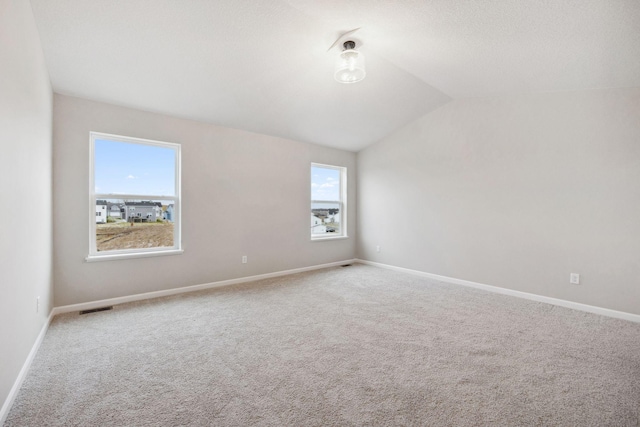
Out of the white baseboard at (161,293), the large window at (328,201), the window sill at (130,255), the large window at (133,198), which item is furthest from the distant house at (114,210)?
the large window at (328,201)

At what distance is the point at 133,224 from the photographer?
3568 millimetres

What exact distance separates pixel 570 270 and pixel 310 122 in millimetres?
3827

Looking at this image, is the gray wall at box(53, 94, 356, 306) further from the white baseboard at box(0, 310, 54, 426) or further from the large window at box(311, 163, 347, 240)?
the white baseboard at box(0, 310, 54, 426)

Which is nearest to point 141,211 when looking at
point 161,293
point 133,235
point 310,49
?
point 133,235

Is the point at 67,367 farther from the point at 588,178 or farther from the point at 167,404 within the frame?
the point at 588,178

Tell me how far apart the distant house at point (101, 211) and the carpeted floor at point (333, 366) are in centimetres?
102

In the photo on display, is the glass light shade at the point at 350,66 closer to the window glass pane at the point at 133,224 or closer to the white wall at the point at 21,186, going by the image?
the white wall at the point at 21,186

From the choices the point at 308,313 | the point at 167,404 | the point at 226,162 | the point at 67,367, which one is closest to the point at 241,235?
the point at 226,162

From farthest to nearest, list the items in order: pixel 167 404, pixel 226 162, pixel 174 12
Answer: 1. pixel 226 162
2. pixel 174 12
3. pixel 167 404

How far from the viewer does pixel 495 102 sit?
12.8 feet

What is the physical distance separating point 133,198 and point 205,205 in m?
0.84

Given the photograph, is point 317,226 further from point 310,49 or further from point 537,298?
point 537,298

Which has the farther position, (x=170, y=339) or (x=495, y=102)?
(x=495, y=102)

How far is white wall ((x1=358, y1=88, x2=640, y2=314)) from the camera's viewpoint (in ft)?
10.1
